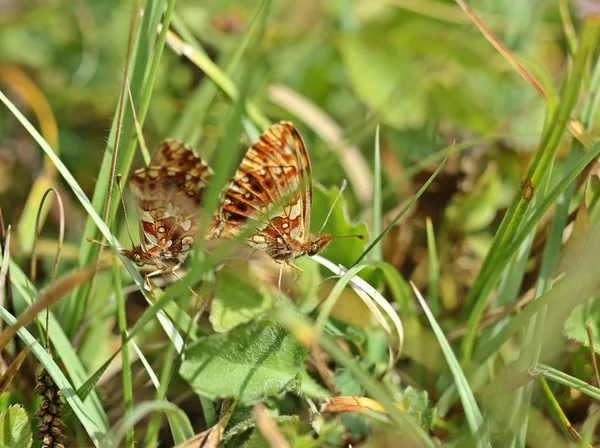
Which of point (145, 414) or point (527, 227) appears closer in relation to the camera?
point (145, 414)

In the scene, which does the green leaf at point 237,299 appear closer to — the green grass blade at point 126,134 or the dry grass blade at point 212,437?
the dry grass blade at point 212,437

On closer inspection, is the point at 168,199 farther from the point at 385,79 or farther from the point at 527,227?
the point at 385,79

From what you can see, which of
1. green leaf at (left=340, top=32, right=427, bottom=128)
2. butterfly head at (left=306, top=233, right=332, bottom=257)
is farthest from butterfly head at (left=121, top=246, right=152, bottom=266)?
green leaf at (left=340, top=32, right=427, bottom=128)

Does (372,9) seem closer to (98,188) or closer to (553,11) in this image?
(553,11)

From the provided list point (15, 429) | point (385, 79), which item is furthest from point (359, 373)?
point (385, 79)

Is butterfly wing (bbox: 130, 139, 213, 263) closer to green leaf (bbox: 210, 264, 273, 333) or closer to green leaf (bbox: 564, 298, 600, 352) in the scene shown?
green leaf (bbox: 210, 264, 273, 333)

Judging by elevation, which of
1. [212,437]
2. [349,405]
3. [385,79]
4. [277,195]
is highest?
[385,79]

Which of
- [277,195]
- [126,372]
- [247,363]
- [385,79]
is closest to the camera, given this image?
[126,372]
